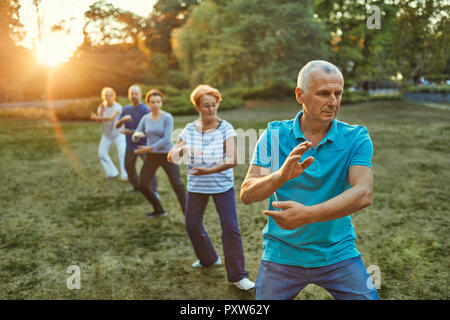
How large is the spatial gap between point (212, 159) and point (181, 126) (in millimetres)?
16766

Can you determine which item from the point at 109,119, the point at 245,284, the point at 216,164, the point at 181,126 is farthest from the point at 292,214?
the point at 181,126

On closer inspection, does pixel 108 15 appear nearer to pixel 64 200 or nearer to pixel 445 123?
pixel 445 123

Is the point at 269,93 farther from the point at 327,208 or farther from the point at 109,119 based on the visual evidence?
the point at 327,208

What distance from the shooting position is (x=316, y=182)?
2.13m

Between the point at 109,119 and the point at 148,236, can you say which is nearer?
the point at 148,236

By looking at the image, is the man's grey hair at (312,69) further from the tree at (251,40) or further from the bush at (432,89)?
the bush at (432,89)

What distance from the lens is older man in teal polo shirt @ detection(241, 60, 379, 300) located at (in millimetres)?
2049

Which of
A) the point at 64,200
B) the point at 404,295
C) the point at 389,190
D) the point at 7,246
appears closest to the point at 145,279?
the point at 7,246

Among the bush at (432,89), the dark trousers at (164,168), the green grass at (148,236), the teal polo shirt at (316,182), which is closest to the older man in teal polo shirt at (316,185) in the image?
the teal polo shirt at (316,182)

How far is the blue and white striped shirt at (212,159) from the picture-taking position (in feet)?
13.4

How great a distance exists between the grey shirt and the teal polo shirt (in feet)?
12.3

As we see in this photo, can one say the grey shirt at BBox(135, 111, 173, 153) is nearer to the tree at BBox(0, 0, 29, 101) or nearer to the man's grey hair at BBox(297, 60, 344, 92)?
the man's grey hair at BBox(297, 60, 344, 92)

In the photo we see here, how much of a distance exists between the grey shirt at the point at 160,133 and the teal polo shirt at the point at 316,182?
148 inches

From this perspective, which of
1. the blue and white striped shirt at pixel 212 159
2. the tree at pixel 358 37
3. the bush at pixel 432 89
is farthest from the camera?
the tree at pixel 358 37
